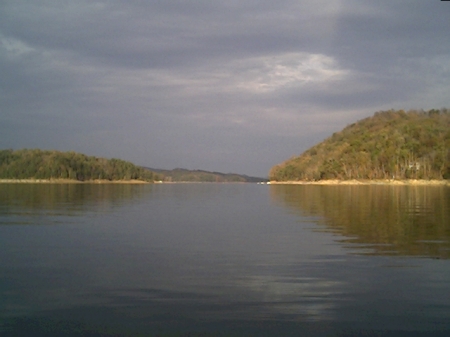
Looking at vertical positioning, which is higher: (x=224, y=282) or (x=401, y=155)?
(x=401, y=155)

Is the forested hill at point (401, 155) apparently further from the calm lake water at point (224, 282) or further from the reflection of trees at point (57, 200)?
the calm lake water at point (224, 282)

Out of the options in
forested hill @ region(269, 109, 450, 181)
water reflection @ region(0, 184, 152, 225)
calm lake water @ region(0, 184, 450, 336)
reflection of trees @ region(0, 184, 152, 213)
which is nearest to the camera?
calm lake water @ region(0, 184, 450, 336)

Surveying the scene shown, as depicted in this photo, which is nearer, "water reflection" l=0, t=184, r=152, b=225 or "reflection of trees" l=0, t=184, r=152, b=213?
"water reflection" l=0, t=184, r=152, b=225

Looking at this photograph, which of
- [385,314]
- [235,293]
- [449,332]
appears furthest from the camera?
[235,293]

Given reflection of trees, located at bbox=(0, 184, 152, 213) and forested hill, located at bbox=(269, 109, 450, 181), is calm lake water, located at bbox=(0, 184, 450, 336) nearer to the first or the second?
reflection of trees, located at bbox=(0, 184, 152, 213)

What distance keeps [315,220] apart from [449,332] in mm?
18390

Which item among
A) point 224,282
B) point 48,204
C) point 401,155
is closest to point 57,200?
point 48,204

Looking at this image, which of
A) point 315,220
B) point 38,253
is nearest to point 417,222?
point 315,220

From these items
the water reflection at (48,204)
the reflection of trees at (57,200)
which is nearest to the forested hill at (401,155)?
the reflection of trees at (57,200)

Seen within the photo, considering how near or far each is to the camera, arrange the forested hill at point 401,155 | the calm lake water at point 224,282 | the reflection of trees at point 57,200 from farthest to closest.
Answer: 1. the forested hill at point 401,155
2. the reflection of trees at point 57,200
3. the calm lake water at point 224,282

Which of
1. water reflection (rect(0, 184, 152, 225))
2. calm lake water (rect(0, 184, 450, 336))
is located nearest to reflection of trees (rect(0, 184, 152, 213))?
water reflection (rect(0, 184, 152, 225))

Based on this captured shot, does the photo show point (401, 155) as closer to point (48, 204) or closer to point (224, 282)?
point (48, 204)

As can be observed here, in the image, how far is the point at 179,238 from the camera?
19.1 metres

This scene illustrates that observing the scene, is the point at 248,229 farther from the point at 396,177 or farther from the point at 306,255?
the point at 396,177
